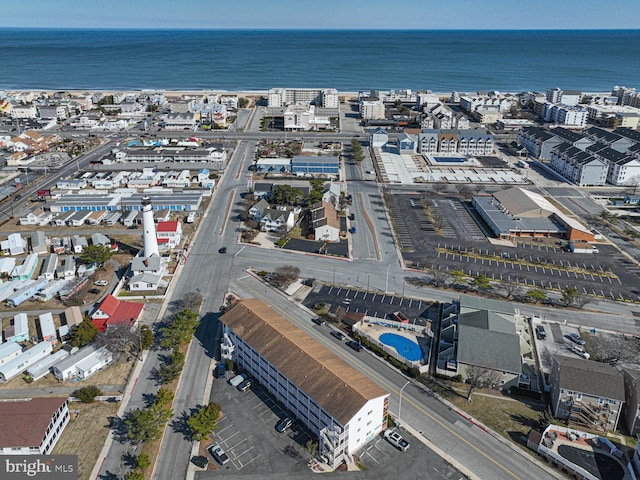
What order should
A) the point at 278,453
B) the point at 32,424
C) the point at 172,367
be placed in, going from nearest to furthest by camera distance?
the point at 32,424
the point at 278,453
the point at 172,367

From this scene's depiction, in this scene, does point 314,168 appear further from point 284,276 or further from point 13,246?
point 13,246

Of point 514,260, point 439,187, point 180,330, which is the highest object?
point 439,187

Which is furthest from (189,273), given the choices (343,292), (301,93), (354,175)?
(301,93)

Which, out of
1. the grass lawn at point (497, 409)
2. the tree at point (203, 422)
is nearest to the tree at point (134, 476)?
the tree at point (203, 422)

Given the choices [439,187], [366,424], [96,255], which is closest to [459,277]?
[366,424]

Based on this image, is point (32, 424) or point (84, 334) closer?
point (32, 424)

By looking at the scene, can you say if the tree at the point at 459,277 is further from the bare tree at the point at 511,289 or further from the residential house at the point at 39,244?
the residential house at the point at 39,244

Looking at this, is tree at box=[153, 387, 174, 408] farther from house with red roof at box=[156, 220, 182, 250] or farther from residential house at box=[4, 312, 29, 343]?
house with red roof at box=[156, 220, 182, 250]
